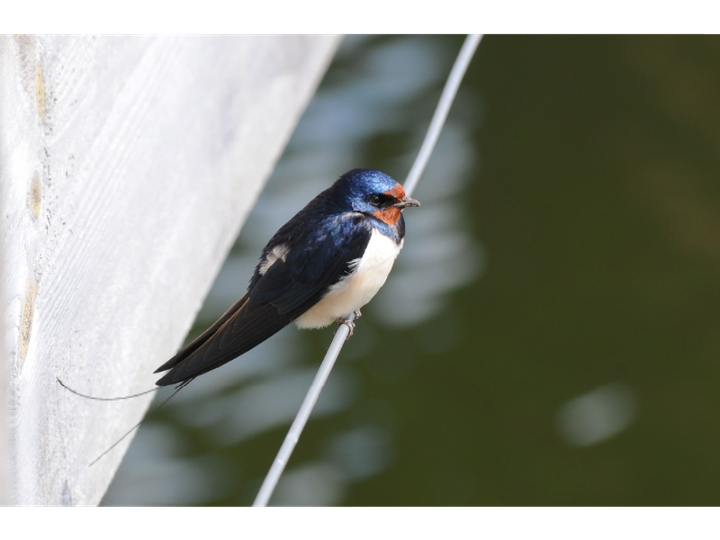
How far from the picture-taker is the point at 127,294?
1728 millimetres

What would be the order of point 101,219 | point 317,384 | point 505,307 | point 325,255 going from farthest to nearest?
point 505,307, point 325,255, point 101,219, point 317,384

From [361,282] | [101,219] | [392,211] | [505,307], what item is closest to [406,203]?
[392,211]

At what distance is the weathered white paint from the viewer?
1194mm

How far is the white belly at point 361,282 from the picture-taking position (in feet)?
5.57

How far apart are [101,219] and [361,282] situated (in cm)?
46

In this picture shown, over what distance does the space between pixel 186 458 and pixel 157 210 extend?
1025 millimetres

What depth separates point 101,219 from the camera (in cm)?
153

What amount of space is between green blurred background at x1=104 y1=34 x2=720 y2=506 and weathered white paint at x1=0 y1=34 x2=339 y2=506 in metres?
0.60

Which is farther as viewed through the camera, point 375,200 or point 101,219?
point 375,200

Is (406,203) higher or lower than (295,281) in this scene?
higher

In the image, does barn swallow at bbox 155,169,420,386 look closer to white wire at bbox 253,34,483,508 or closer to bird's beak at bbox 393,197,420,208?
bird's beak at bbox 393,197,420,208

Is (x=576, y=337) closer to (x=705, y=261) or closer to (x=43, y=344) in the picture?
(x=705, y=261)

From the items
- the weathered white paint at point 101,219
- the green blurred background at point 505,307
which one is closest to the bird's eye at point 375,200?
the weathered white paint at point 101,219

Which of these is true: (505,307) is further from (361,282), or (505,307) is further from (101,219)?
(101,219)
